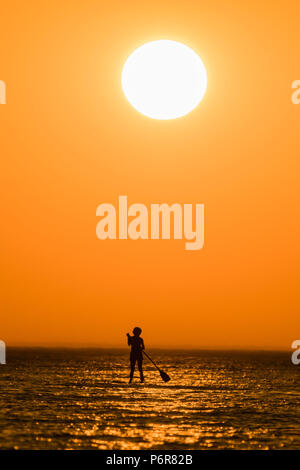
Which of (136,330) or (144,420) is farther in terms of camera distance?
(136,330)

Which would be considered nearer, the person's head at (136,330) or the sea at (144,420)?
the sea at (144,420)

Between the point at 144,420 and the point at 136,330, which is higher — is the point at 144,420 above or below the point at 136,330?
below

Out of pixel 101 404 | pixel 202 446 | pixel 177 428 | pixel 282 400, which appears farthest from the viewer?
pixel 282 400

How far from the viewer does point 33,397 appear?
28109mm

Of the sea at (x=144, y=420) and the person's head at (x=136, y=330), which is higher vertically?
the person's head at (x=136, y=330)

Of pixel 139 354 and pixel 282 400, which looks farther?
pixel 282 400

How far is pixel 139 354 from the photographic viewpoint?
27953mm

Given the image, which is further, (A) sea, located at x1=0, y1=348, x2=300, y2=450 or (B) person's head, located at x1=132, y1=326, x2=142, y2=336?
(B) person's head, located at x1=132, y1=326, x2=142, y2=336

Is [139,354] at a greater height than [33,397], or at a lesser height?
greater

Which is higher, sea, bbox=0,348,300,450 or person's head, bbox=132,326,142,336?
person's head, bbox=132,326,142,336
